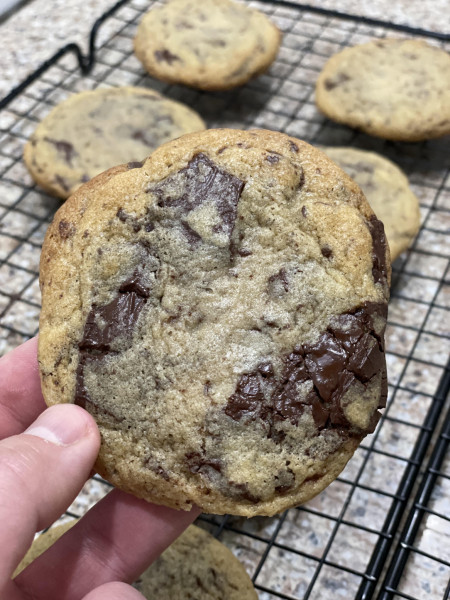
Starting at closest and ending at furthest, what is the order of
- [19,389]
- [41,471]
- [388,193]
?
1. [41,471]
2. [19,389]
3. [388,193]

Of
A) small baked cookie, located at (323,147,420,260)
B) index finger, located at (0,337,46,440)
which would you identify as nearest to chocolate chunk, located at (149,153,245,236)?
index finger, located at (0,337,46,440)

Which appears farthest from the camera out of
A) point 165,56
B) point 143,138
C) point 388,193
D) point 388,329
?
point 165,56

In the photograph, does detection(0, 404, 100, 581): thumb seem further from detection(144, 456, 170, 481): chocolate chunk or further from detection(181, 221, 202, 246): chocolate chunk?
detection(181, 221, 202, 246): chocolate chunk

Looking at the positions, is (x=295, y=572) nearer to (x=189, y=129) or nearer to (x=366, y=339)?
(x=366, y=339)

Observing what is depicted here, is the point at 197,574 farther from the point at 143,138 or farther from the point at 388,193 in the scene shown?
the point at 143,138

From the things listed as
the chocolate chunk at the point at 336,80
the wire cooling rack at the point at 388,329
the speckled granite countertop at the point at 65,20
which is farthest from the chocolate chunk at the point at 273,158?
the speckled granite countertop at the point at 65,20

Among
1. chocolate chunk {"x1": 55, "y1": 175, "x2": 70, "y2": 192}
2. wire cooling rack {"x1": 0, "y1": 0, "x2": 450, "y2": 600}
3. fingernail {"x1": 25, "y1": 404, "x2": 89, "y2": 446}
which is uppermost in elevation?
fingernail {"x1": 25, "y1": 404, "x2": 89, "y2": 446}

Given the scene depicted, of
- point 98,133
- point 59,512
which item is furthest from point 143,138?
point 59,512
